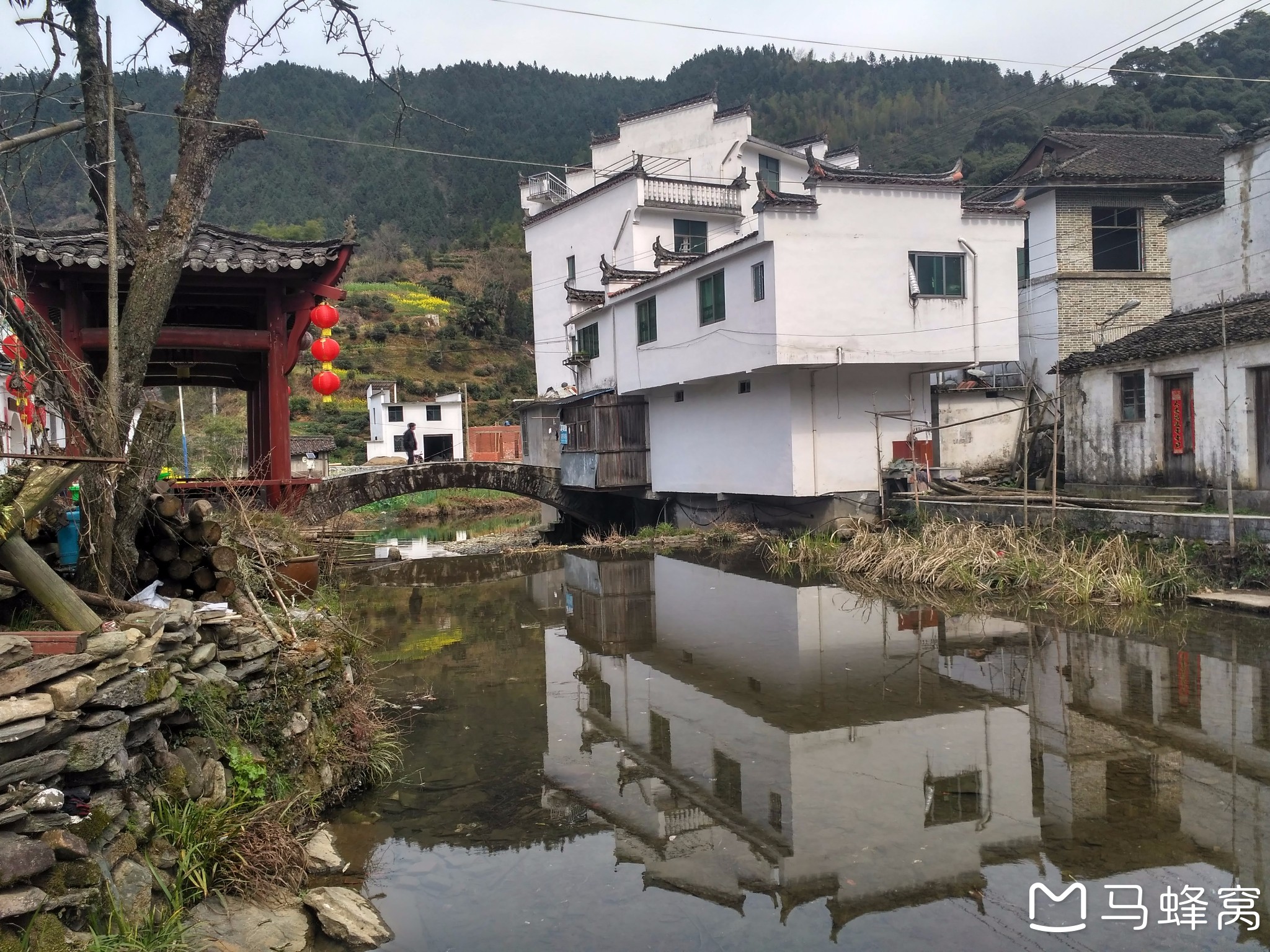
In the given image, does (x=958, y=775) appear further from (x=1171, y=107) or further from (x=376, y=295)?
(x=376, y=295)

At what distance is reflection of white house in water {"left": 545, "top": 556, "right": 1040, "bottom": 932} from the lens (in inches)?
230

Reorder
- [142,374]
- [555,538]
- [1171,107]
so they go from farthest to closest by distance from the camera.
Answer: [1171,107] < [555,538] < [142,374]

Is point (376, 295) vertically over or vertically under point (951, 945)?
over

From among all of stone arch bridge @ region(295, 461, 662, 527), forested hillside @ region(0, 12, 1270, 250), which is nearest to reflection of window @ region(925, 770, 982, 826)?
stone arch bridge @ region(295, 461, 662, 527)

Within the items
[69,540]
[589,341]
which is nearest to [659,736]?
[69,540]

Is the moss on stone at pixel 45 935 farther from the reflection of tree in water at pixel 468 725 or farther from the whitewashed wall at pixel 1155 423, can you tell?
the whitewashed wall at pixel 1155 423

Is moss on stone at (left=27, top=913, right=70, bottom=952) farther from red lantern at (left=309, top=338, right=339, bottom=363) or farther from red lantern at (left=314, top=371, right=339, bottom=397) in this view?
red lantern at (left=314, top=371, right=339, bottom=397)

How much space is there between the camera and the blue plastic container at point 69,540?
20.3 ft

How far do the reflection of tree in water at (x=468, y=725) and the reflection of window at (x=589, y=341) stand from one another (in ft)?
43.8

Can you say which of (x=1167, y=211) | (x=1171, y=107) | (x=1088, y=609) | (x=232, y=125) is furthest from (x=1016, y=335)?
(x=1171, y=107)

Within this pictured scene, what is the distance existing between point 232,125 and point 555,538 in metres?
22.0

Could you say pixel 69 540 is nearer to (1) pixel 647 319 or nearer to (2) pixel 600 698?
(2) pixel 600 698

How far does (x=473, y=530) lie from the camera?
32.8m

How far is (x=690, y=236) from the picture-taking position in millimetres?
34375
